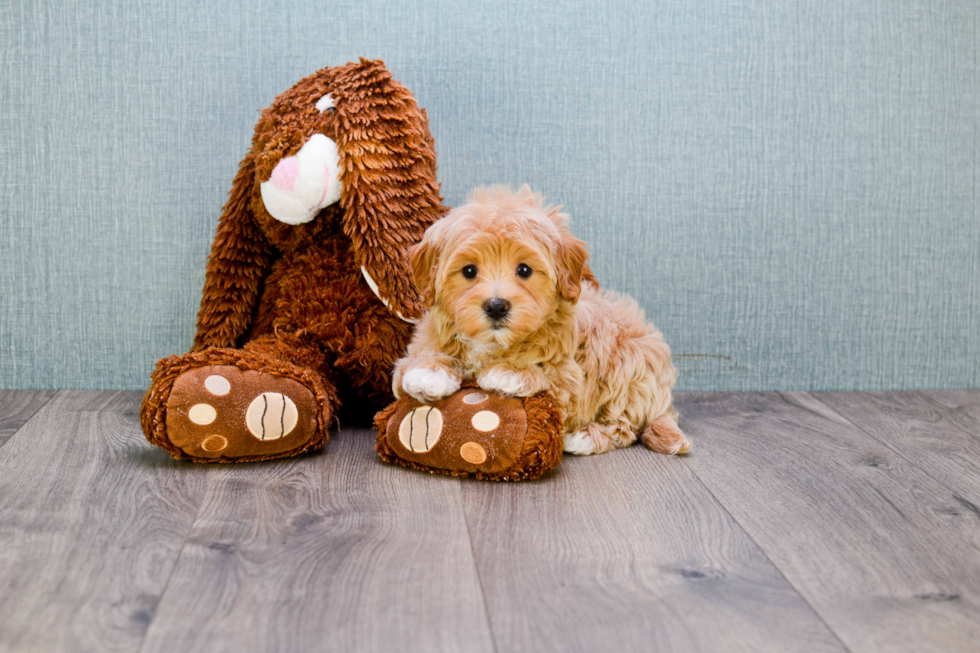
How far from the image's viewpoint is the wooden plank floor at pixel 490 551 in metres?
0.80

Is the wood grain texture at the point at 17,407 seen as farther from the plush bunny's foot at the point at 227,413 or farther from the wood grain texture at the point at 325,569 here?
the wood grain texture at the point at 325,569

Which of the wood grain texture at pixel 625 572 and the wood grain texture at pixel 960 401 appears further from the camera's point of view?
the wood grain texture at pixel 960 401

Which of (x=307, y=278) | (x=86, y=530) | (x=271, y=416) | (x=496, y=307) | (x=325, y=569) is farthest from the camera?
(x=307, y=278)

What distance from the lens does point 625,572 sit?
925mm

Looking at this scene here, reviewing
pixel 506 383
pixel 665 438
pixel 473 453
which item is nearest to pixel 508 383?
pixel 506 383

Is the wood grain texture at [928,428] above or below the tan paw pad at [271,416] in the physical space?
below

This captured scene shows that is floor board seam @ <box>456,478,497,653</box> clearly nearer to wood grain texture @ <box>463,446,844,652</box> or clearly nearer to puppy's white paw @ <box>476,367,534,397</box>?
wood grain texture @ <box>463,446,844,652</box>

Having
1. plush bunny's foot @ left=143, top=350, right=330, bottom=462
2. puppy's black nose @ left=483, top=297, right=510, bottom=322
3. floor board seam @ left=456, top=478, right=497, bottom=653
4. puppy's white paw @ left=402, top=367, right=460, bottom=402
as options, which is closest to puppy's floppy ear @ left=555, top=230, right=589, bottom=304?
puppy's black nose @ left=483, top=297, right=510, bottom=322

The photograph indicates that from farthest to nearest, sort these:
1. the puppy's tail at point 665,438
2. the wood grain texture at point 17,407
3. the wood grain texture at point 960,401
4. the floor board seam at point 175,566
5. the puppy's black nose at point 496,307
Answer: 1. the wood grain texture at point 960,401
2. the wood grain texture at point 17,407
3. the puppy's tail at point 665,438
4. the puppy's black nose at point 496,307
5. the floor board seam at point 175,566

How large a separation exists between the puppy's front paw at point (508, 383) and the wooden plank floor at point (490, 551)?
0.13 m

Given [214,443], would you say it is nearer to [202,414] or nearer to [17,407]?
[202,414]

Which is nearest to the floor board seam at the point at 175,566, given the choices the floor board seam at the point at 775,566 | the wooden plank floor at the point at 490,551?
the wooden plank floor at the point at 490,551

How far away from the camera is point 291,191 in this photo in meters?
1.38

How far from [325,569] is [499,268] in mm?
474
